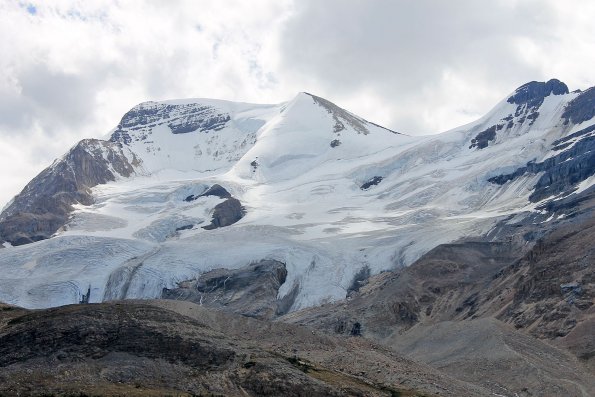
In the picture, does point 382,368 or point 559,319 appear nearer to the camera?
point 382,368

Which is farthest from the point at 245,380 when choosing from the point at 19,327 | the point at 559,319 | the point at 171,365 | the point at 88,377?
the point at 559,319

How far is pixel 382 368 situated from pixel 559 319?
1855 inches

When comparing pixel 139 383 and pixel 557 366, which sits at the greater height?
pixel 139 383

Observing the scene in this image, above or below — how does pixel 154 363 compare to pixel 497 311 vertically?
above

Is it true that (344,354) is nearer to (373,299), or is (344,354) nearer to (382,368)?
(382,368)

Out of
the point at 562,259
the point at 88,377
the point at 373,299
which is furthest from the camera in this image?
the point at 373,299

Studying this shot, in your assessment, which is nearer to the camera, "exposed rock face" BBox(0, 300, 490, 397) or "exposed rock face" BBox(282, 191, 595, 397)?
"exposed rock face" BBox(0, 300, 490, 397)

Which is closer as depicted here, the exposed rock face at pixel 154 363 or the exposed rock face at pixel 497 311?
the exposed rock face at pixel 154 363

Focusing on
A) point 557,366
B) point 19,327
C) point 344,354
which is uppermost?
point 19,327

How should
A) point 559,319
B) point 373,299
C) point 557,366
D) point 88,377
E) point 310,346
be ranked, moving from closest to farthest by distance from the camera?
point 88,377 < point 310,346 < point 557,366 < point 559,319 < point 373,299

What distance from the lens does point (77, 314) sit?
89250 mm

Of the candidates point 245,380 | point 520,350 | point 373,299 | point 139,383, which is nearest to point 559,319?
point 520,350

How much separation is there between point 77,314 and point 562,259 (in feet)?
300

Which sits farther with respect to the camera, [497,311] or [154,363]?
[497,311]
